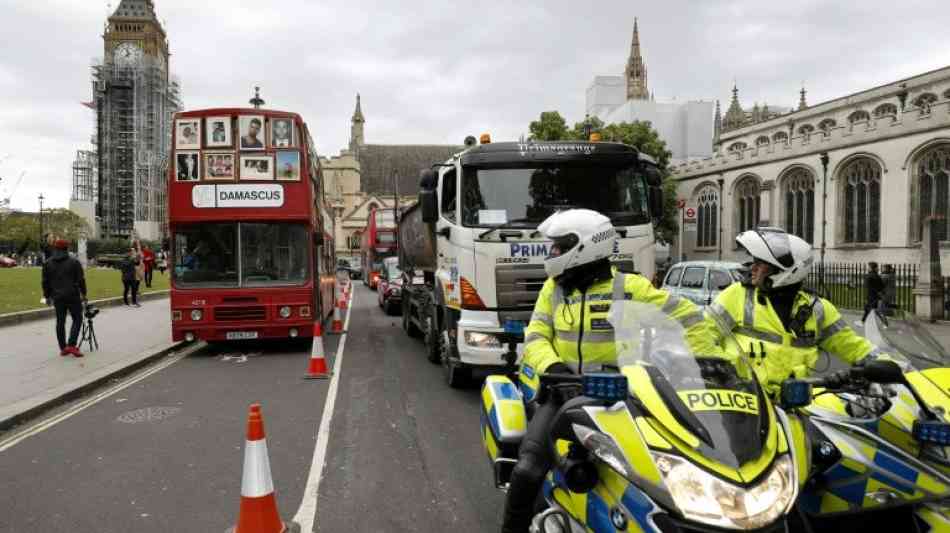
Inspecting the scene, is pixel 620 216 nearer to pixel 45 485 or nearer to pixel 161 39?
pixel 45 485

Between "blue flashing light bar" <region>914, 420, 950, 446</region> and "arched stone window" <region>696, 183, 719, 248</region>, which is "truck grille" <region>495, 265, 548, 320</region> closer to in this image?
"blue flashing light bar" <region>914, 420, 950, 446</region>

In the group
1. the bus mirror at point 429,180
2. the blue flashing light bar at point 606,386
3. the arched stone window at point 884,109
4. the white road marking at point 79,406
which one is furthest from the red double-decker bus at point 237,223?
the arched stone window at point 884,109

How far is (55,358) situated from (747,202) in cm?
4487

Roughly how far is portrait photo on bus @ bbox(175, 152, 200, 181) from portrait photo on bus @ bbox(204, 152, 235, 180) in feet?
0.59

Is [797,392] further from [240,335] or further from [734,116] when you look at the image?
[734,116]

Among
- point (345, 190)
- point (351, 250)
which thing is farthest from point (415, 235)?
point (345, 190)

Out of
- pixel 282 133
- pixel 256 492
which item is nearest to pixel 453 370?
pixel 256 492

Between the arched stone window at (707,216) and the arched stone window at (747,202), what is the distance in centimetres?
187

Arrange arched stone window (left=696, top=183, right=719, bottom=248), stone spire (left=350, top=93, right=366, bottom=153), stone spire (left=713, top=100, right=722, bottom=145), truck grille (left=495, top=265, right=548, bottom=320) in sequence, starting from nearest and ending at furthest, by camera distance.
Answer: truck grille (left=495, top=265, right=548, bottom=320) < arched stone window (left=696, top=183, right=719, bottom=248) < stone spire (left=713, top=100, right=722, bottom=145) < stone spire (left=350, top=93, right=366, bottom=153)

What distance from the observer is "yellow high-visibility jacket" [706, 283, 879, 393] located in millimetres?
3545

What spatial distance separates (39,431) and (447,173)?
16.4 feet

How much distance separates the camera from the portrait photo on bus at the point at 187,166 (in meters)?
11.1

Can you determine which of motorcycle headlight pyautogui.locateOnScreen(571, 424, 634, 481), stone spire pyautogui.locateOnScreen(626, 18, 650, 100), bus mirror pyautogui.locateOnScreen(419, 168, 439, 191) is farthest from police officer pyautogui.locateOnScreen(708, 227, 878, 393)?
stone spire pyautogui.locateOnScreen(626, 18, 650, 100)

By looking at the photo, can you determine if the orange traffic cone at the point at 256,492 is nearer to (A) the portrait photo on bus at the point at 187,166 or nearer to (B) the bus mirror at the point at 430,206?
(B) the bus mirror at the point at 430,206
